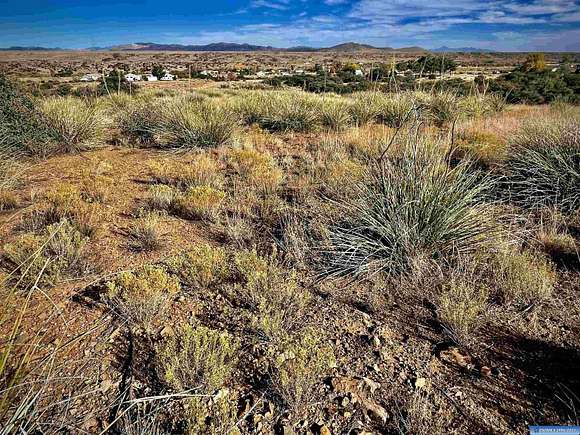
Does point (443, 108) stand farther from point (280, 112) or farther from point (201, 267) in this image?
point (201, 267)

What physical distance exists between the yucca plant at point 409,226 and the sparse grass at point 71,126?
6.47 m

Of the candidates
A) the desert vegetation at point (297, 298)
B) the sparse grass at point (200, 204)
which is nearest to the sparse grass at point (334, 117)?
the desert vegetation at point (297, 298)

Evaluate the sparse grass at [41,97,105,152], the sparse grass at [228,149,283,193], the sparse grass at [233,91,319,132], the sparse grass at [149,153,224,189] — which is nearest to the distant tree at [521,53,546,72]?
the sparse grass at [233,91,319,132]

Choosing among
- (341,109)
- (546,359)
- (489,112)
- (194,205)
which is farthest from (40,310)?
(489,112)

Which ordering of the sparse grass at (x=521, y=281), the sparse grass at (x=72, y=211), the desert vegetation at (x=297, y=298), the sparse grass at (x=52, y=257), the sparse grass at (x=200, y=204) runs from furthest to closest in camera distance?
the sparse grass at (x=200, y=204)
the sparse grass at (x=72, y=211)
the sparse grass at (x=52, y=257)
the sparse grass at (x=521, y=281)
the desert vegetation at (x=297, y=298)

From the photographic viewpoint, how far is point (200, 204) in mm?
4715

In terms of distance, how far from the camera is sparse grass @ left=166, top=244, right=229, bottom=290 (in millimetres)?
3232

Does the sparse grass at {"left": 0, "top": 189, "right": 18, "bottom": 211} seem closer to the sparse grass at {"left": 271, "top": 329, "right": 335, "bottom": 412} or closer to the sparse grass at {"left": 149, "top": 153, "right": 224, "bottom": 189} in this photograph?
the sparse grass at {"left": 149, "top": 153, "right": 224, "bottom": 189}

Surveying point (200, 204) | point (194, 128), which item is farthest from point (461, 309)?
point (194, 128)

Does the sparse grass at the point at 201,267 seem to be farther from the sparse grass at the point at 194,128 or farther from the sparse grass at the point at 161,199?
the sparse grass at the point at 194,128

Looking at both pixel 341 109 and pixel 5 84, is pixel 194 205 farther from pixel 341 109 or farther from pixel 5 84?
pixel 341 109

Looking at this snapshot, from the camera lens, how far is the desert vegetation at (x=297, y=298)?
81.4 inches

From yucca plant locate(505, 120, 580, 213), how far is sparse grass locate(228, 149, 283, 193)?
3.05m

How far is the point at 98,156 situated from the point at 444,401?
24.4 feet
